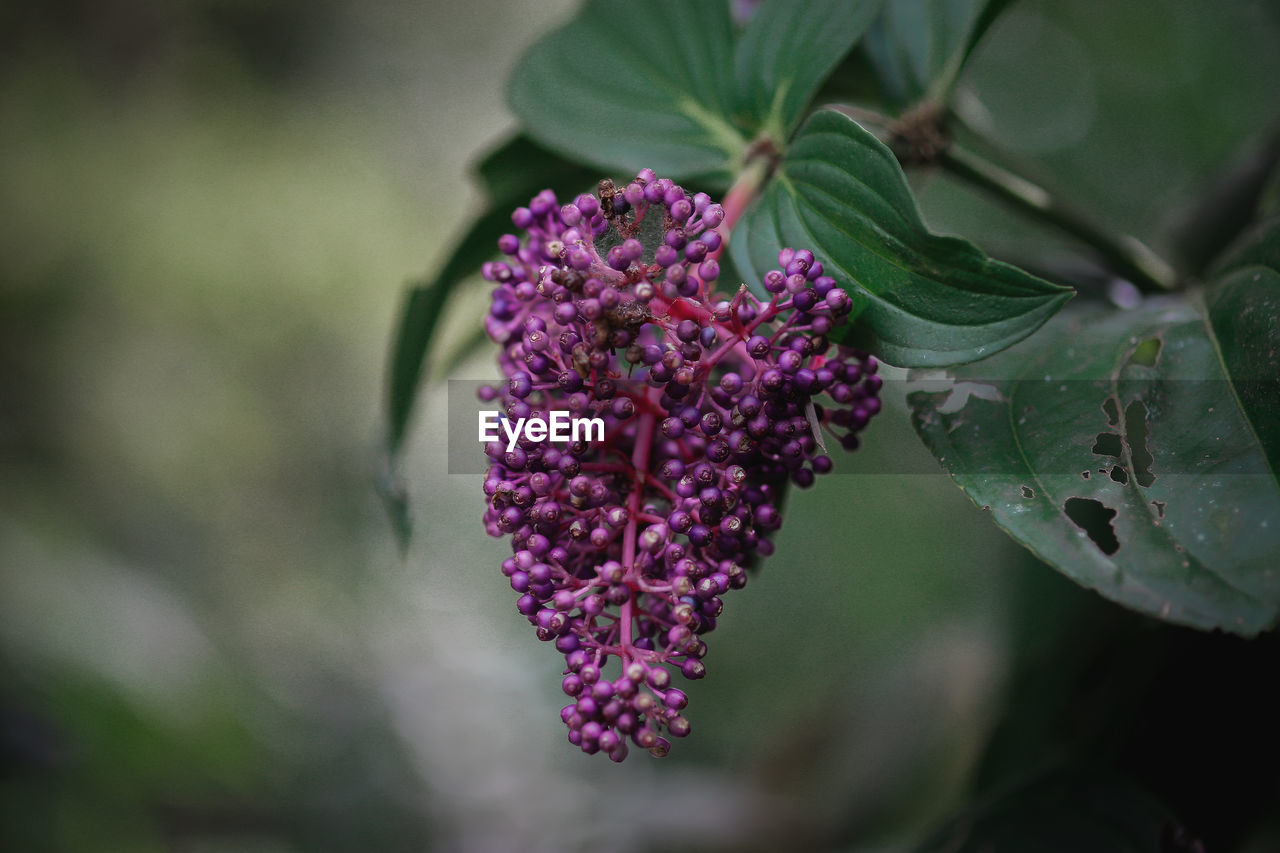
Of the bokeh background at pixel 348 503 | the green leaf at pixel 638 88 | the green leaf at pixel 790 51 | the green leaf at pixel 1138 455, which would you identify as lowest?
the bokeh background at pixel 348 503

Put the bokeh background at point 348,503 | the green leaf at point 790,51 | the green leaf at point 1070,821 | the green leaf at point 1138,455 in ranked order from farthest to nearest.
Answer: the bokeh background at point 348,503 → the green leaf at point 1070,821 → the green leaf at point 790,51 → the green leaf at point 1138,455

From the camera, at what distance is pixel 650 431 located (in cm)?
59

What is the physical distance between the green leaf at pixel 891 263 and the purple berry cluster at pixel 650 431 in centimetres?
3

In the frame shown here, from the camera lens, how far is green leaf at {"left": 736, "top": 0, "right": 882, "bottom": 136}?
637mm

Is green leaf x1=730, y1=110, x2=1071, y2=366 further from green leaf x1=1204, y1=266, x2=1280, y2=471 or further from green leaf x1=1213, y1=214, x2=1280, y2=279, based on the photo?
green leaf x1=1213, y1=214, x2=1280, y2=279

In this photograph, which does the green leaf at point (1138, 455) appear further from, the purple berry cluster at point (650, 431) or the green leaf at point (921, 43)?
the green leaf at point (921, 43)

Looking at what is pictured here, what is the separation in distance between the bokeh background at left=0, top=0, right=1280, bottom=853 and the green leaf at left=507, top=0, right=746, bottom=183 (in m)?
0.36

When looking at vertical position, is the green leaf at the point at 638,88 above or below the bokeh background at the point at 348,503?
above

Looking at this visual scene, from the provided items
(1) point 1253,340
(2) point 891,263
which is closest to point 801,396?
(2) point 891,263

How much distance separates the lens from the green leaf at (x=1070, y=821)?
78 cm

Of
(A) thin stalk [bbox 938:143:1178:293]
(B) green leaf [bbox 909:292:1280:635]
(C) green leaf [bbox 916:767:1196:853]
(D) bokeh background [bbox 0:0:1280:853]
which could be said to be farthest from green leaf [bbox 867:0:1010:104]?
(C) green leaf [bbox 916:767:1196:853]

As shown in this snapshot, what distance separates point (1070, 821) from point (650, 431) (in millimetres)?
604

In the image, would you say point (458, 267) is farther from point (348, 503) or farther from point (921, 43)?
point (348, 503)

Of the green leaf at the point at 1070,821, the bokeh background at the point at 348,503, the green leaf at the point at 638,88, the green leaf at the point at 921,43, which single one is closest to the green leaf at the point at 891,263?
the green leaf at the point at 638,88
